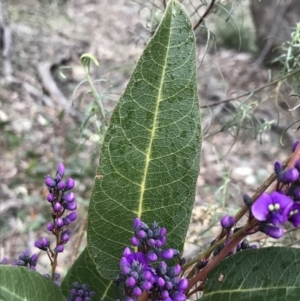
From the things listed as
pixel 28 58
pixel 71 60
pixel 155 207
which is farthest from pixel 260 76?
pixel 155 207

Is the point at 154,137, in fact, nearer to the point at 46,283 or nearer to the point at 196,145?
the point at 196,145

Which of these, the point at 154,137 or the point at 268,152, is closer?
the point at 154,137

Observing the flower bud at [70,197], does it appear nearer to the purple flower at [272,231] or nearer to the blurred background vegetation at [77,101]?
the purple flower at [272,231]

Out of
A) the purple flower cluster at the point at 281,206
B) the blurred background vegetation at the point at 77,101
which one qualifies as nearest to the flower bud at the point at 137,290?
the purple flower cluster at the point at 281,206

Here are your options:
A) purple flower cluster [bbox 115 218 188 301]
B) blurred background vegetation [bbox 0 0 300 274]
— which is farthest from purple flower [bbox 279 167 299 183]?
blurred background vegetation [bbox 0 0 300 274]

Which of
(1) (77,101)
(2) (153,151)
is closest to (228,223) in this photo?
(2) (153,151)

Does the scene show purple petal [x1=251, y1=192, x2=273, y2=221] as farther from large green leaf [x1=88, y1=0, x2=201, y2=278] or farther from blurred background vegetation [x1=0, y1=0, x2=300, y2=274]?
blurred background vegetation [x1=0, y1=0, x2=300, y2=274]
